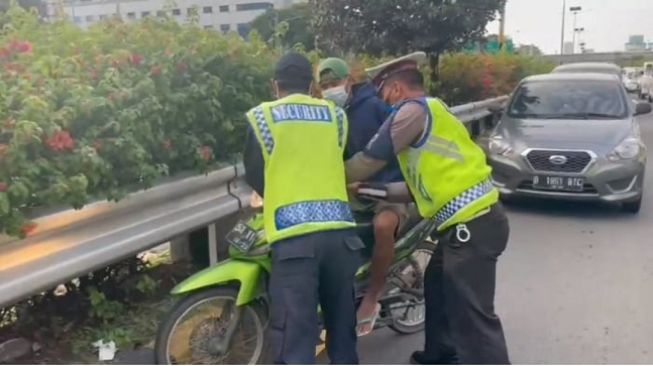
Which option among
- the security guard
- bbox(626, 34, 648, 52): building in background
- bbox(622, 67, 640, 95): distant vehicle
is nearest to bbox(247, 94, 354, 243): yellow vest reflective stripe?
the security guard

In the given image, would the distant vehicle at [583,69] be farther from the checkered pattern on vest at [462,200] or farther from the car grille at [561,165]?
the checkered pattern on vest at [462,200]

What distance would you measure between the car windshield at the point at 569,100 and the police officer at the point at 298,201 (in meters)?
5.90

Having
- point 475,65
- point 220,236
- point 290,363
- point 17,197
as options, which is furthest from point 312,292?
→ point 475,65

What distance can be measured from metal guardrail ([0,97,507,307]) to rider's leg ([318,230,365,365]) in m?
1.19

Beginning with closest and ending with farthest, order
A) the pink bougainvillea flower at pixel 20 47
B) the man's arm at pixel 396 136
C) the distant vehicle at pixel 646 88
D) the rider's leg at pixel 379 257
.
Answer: the man's arm at pixel 396 136
the pink bougainvillea flower at pixel 20 47
the rider's leg at pixel 379 257
the distant vehicle at pixel 646 88

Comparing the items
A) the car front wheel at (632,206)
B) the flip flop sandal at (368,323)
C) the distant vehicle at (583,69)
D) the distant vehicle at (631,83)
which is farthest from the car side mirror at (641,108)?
the flip flop sandal at (368,323)

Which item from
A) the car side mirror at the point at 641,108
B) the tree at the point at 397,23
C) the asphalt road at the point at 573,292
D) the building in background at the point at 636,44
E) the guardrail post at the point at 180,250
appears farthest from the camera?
the building in background at the point at 636,44

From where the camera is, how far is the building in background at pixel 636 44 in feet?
284

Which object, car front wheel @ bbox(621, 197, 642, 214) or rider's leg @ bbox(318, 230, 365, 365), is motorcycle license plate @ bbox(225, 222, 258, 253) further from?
car front wheel @ bbox(621, 197, 642, 214)

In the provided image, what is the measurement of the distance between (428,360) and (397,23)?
25.7 feet

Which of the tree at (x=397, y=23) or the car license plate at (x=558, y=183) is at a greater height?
the tree at (x=397, y=23)

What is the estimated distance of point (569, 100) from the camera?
8531 millimetres

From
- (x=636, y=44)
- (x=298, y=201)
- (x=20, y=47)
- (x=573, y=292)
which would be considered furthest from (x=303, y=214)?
(x=636, y=44)

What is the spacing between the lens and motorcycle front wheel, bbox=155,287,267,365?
3.22 meters
